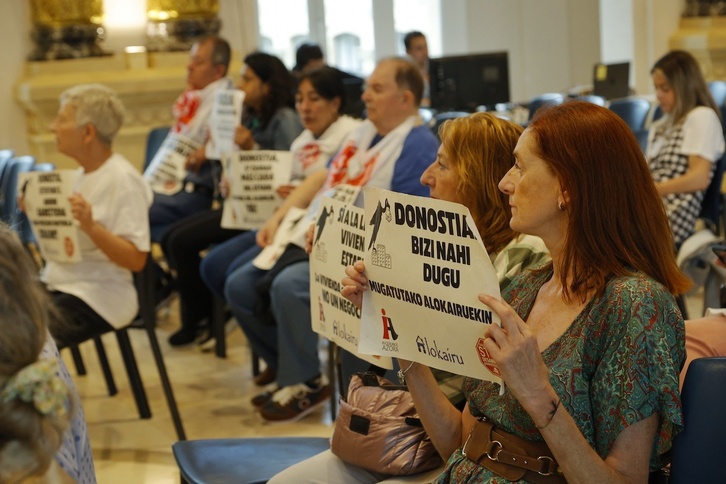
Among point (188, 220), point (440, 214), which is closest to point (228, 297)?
point (188, 220)

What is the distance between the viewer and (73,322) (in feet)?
12.8

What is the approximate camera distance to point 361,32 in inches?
495

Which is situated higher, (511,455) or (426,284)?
(426,284)

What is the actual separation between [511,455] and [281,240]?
2.66 meters

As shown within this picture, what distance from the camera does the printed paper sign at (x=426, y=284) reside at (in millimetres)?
1855

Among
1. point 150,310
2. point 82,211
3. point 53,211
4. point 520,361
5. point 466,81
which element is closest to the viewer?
point 520,361

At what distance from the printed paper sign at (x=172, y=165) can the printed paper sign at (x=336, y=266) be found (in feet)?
10.2

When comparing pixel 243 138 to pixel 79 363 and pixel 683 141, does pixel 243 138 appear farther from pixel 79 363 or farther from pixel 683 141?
pixel 683 141

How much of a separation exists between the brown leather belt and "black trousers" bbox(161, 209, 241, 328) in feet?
11.9

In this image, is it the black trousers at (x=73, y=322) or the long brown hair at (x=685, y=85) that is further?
the long brown hair at (x=685, y=85)

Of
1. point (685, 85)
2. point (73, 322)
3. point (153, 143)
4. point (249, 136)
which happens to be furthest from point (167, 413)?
point (685, 85)

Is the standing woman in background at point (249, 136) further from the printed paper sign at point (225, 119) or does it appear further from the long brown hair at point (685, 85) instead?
the long brown hair at point (685, 85)

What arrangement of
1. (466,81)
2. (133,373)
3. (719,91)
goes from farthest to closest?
1. (466,81)
2. (719,91)
3. (133,373)

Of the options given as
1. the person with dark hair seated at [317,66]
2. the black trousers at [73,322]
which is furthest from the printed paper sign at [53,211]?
the person with dark hair seated at [317,66]
